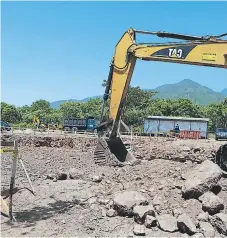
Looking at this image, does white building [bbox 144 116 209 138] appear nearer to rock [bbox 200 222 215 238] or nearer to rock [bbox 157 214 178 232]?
rock [bbox 157 214 178 232]

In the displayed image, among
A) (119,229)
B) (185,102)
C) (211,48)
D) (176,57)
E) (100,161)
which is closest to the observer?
(119,229)

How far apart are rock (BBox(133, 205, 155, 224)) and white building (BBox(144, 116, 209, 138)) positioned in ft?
94.5

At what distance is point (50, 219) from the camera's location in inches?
242

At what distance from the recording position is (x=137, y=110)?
174 ft

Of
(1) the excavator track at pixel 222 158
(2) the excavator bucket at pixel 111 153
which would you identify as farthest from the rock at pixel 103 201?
(1) the excavator track at pixel 222 158

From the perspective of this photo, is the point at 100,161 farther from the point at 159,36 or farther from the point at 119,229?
the point at 119,229

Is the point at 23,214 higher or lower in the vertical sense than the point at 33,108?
lower

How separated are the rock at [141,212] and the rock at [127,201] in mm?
153

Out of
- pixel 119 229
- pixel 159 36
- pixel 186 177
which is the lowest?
pixel 119 229

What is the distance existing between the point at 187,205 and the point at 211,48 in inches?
194

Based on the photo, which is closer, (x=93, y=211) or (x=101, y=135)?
(x=93, y=211)

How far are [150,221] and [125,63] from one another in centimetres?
649

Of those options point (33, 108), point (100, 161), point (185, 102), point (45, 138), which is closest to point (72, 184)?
point (100, 161)

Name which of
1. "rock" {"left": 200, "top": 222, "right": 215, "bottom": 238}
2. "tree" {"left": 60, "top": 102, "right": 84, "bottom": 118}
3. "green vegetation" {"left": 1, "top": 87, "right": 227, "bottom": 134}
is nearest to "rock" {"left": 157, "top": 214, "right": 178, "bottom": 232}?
"rock" {"left": 200, "top": 222, "right": 215, "bottom": 238}
